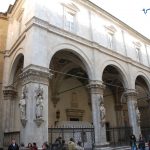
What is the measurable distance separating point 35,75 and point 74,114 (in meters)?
8.19

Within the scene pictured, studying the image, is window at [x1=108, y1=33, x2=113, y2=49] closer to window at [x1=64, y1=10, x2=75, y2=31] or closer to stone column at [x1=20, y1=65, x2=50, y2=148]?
window at [x1=64, y1=10, x2=75, y2=31]

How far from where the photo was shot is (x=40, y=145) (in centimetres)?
967

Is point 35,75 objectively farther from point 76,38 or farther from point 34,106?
point 76,38

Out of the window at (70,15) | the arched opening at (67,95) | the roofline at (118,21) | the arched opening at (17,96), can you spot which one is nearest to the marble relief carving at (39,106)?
the arched opening at (17,96)

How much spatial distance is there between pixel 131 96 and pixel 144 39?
7056 mm

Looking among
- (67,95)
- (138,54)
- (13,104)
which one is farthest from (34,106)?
(138,54)

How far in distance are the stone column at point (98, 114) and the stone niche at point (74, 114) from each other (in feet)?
15.3

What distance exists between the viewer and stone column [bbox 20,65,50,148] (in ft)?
31.8

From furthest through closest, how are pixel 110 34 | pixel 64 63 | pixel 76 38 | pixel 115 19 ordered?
pixel 115 19
pixel 110 34
pixel 64 63
pixel 76 38

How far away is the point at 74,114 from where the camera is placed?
1777cm

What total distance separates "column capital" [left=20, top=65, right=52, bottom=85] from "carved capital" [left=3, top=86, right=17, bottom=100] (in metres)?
3.38

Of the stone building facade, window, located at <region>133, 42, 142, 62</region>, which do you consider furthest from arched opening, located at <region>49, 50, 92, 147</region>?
window, located at <region>133, 42, 142, 62</region>

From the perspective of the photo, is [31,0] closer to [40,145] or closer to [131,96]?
[40,145]

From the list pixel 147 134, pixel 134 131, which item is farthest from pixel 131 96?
pixel 147 134
